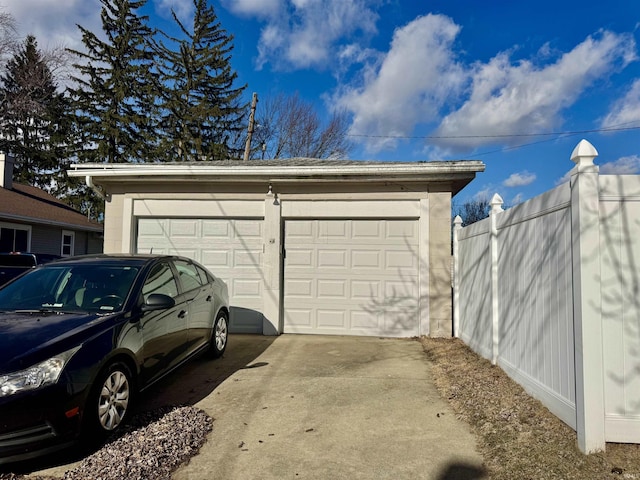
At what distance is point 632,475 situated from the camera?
2844mm

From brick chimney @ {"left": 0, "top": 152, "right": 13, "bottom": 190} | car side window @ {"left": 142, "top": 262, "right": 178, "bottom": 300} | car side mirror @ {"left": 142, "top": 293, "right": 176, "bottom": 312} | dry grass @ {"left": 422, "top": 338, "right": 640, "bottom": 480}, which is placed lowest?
dry grass @ {"left": 422, "top": 338, "right": 640, "bottom": 480}

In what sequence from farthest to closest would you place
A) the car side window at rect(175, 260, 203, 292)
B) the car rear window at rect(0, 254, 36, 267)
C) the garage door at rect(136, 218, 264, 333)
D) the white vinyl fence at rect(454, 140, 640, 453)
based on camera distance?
the car rear window at rect(0, 254, 36, 267), the garage door at rect(136, 218, 264, 333), the car side window at rect(175, 260, 203, 292), the white vinyl fence at rect(454, 140, 640, 453)

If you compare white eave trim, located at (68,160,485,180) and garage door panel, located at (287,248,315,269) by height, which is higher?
white eave trim, located at (68,160,485,180)

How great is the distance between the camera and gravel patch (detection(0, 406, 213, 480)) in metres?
2.97

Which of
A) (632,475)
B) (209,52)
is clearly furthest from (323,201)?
(209,52)

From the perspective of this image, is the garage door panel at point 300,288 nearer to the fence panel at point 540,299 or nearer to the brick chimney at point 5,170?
the fence panel at point 540,299

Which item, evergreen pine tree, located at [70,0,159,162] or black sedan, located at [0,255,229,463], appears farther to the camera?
evergreen pine tree, located at [70,0,159,162]

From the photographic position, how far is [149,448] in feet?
10.9

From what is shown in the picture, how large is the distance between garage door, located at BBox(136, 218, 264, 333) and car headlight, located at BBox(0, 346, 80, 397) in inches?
209

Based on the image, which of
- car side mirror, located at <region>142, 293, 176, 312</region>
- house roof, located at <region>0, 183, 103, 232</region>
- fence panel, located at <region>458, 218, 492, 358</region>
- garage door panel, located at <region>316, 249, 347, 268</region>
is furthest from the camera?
house roof, located at <region>0, 183, 103, 232</region>

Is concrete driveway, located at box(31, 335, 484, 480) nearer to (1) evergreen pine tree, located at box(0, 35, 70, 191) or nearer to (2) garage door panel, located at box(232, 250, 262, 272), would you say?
(2) garage door panel, located at box(232, 250, 262, 272)

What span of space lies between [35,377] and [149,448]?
40.2 inches

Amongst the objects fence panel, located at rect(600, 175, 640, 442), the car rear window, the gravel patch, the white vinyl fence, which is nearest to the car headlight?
the gravel patch

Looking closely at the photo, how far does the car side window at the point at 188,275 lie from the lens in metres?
5.45
